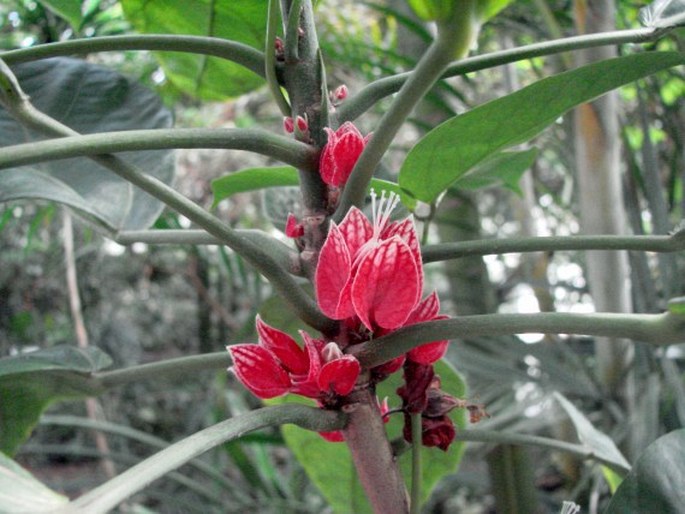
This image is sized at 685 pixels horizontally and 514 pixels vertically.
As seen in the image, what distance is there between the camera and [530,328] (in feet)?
0.87

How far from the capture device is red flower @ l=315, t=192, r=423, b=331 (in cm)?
29

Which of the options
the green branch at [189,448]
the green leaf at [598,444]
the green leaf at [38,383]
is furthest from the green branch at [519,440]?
the green leaf at [38,383]

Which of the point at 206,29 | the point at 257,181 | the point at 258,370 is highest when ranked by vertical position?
the point at 206,29

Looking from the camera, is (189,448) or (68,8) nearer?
(189,448)

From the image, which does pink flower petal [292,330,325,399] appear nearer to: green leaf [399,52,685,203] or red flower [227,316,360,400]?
red flower [227,316,360,400]

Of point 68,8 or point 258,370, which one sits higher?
point 68,8

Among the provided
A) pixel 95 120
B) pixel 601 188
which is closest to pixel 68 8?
pixel 95 120

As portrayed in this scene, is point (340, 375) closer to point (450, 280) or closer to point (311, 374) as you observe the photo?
point (311, 374)

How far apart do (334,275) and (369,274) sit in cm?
2

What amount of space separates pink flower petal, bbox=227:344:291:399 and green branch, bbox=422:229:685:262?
92mm

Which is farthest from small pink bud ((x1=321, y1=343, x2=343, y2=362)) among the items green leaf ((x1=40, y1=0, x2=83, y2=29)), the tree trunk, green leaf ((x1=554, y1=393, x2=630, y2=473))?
the tree trunk

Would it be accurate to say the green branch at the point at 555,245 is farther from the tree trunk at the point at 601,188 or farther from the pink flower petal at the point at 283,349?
the tree trunk at the point at 601,188

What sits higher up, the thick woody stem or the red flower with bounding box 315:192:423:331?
the red flower with bounding box 315:192:423:331

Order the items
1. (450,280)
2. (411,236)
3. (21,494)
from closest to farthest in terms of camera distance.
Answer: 1. (21,494)
2. (411,236)
3. (450,280)
